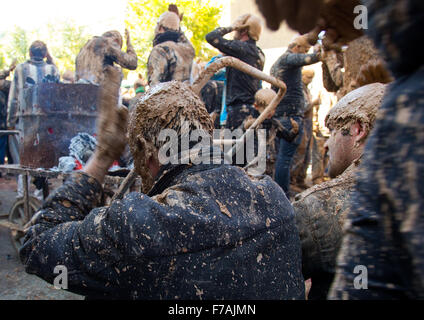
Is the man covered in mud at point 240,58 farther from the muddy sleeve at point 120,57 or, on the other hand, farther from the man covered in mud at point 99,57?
the man covered in mud at point 99,57

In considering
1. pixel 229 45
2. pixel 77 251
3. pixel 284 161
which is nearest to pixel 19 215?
pixel 229 45

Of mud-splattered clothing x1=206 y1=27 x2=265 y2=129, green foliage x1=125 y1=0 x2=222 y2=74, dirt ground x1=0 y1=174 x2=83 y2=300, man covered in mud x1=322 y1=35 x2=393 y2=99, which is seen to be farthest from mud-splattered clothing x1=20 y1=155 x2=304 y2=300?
green foliage x1=125 y1=0 x2=222 y2=74

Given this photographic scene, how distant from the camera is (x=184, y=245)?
1125 millimetres

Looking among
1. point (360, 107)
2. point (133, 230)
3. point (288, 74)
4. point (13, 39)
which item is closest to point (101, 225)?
point (133, 230)

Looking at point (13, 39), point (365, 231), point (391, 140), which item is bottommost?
point (365, 231)

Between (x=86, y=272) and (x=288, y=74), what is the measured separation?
14.2 ft

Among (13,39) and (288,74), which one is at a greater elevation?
(13,39)

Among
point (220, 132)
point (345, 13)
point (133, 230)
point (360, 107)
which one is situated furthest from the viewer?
point (220, 132)

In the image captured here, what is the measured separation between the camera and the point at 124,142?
5.48 feet

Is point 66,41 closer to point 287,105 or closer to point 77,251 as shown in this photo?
point 287,105

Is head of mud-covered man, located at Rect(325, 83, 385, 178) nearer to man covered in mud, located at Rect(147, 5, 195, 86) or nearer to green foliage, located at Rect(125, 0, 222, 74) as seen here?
man covered in mud, located at Rect(147, 5, 195, 86)

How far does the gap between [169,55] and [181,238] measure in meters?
4.21

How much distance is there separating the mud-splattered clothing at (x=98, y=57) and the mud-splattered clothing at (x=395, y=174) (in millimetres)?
5024

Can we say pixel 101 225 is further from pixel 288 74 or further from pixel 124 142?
pixel 288 74
